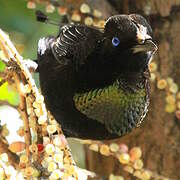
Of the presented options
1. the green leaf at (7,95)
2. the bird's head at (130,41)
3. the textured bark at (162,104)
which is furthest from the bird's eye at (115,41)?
the textured bark at (162,104)

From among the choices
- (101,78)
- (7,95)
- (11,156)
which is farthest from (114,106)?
(7,95)

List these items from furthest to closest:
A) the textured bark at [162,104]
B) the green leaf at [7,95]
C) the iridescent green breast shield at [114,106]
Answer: the textured bark at [162,104]
the green leaf at [7,95]
the iridescent green breast shield at [114,106]

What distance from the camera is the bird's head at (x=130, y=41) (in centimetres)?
75

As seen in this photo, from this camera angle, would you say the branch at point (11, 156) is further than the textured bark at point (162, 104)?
No

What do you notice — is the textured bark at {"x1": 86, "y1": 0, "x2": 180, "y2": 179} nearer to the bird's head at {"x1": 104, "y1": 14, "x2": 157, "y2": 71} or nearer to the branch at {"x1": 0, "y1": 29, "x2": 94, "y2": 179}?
the bird's head at {"x1": 104, "y1": 14, "x2": 157, "y2": 71}

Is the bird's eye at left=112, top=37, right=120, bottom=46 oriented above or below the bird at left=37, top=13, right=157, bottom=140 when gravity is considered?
above

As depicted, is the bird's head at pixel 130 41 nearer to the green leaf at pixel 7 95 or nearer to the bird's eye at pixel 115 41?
the bird's eye at pixel 115 41

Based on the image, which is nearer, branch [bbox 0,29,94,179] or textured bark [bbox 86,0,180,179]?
branch [bbox 0,29,94,179]

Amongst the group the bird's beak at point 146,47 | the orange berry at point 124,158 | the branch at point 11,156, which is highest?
the bird's beak at point 146,47

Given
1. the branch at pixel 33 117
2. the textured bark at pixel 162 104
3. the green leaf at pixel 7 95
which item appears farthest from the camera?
the textured bark at pixel 162 104

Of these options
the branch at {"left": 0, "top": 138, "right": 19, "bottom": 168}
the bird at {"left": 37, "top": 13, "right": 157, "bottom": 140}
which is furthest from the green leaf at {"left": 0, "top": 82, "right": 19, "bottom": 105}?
the branch at {"left": 0, "top": 138, "right": 19, "bottom": 168}

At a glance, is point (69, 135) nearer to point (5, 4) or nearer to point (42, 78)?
point (42, 78)

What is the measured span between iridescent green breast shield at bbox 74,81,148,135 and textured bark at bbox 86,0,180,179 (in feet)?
1.09

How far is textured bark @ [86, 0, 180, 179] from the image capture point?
1197 millimetres
